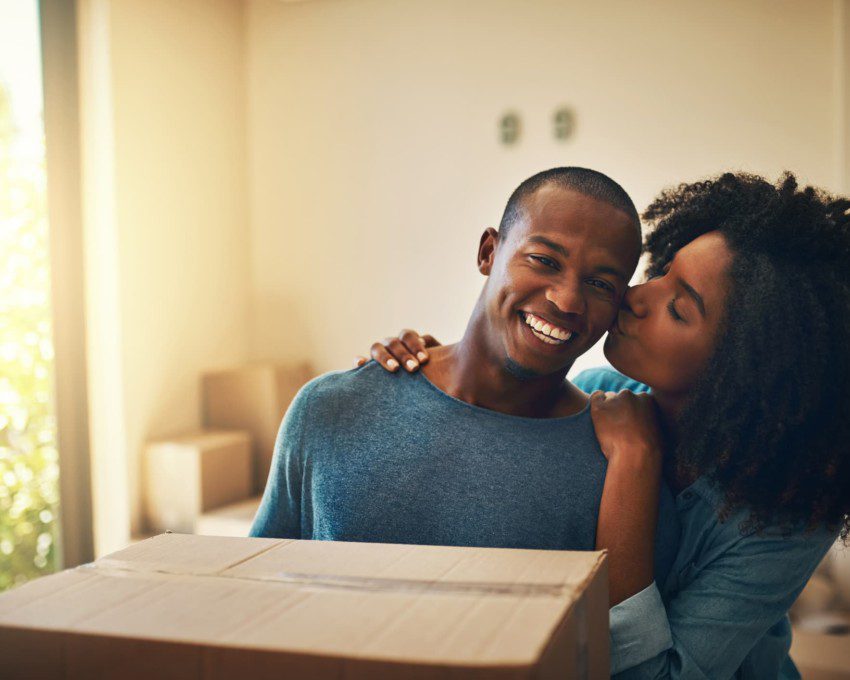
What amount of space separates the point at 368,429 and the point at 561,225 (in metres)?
0.41

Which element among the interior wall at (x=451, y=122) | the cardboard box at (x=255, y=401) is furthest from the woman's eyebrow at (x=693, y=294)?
the cardboard box at (x=255, y=401)

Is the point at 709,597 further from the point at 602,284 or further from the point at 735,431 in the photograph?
the point at 602,284

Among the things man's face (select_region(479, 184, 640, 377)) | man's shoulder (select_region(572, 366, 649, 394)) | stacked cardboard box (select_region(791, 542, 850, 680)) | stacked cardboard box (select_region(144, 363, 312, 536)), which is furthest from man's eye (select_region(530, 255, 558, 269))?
stacked cardboard box (select_region(144, 363, 312, 536))

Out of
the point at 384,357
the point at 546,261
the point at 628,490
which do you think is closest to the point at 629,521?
the point at 628,490

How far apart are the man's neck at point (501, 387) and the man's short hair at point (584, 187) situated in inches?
7.9

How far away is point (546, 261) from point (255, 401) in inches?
98.0

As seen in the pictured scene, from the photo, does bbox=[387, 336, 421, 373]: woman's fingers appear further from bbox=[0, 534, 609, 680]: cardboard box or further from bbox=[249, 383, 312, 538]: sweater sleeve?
bbox=[0, 534, 609, 680]: cardboard box

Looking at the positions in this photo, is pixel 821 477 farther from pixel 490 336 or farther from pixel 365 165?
pixel 365 165

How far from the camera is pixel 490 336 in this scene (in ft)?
4.28

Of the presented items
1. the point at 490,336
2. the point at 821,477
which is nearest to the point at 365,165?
the point at 490,336

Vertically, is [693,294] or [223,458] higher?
[693,294]

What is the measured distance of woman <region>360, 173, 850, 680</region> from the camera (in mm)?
1122

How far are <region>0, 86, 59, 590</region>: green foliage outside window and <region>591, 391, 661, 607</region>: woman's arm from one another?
231 centimetres

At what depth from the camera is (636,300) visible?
4.18 ft
